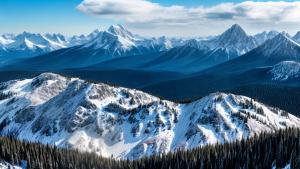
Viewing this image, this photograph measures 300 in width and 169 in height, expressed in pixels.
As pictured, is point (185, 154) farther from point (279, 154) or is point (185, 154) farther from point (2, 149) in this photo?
point (2, 149)

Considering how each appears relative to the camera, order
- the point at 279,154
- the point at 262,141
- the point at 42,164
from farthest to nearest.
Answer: the point at 262,141 → the point at 42,164 → the point at 279,154

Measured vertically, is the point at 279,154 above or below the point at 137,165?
above

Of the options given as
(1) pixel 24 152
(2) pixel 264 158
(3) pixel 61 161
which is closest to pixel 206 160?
(2) pixel 264 158

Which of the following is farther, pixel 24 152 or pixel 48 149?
pixel 48 149

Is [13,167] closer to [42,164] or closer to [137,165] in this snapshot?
[42,164]

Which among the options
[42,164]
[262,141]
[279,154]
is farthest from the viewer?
[262,141]

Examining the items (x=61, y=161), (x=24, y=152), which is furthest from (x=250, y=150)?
(x=24, y=152)
